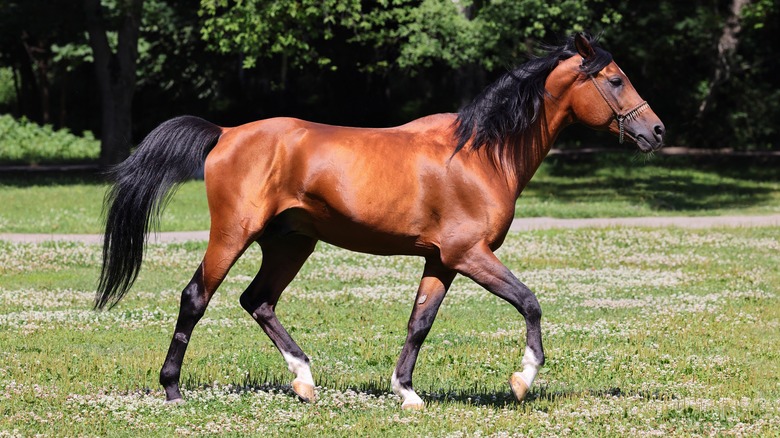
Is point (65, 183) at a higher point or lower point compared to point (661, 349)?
lower

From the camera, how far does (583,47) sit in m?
9.25

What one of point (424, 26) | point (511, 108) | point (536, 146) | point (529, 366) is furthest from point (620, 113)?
point (424, 26)

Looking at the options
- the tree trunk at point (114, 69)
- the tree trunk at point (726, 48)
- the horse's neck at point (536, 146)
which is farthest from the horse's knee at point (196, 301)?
the tree trunk at point (726, 48)

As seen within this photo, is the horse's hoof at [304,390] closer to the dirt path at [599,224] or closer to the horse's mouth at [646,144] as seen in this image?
the horse's mouth at [646,144]

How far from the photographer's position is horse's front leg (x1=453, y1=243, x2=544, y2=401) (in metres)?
8.84

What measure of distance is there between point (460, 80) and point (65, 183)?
42.4 ft

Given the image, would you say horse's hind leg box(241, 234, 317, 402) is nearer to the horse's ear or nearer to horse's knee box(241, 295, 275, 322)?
horse's knee box(241, 295, 275, 322)

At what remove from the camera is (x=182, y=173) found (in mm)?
9484

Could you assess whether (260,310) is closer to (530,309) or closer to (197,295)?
(197,295)

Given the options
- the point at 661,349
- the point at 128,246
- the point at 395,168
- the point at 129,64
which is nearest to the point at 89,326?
the point at 128,246

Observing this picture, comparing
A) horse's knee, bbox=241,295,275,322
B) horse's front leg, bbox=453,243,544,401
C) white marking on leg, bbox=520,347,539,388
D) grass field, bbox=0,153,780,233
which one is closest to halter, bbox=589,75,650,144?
horse's front leg, bbox=453,243,544,401

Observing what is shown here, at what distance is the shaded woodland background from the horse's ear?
22167 mm

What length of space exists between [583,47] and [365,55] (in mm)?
34270

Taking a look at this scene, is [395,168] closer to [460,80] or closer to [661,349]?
[661,349]
